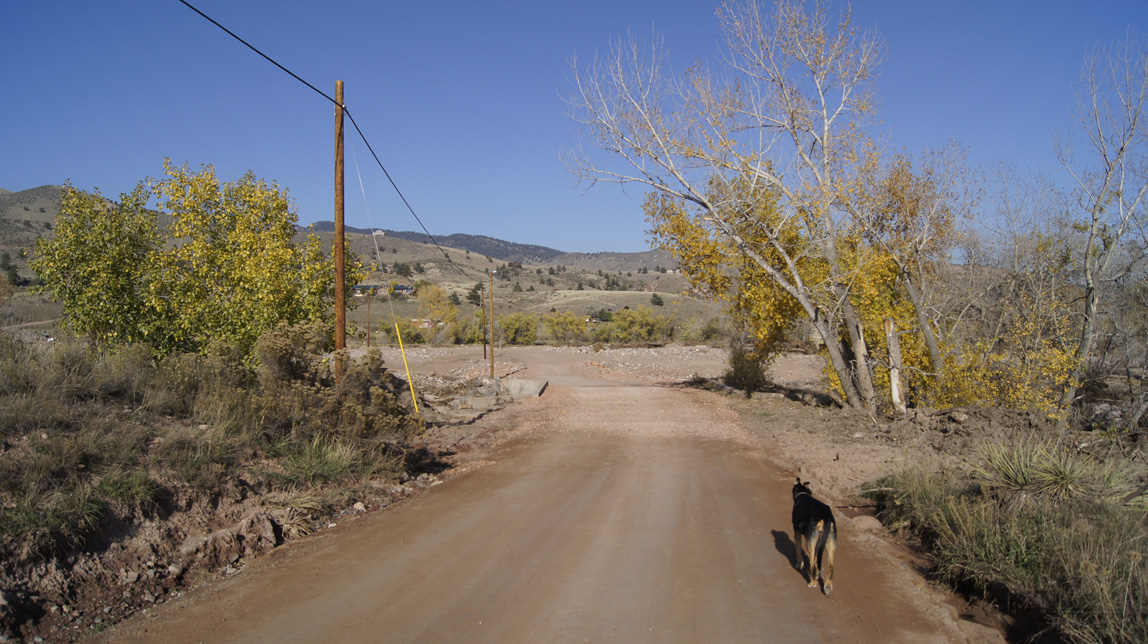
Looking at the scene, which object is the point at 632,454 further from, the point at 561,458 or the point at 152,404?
the point at 152,404

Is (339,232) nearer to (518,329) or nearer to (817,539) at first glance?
(817,539)

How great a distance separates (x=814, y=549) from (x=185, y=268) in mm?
14195

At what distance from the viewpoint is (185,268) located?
14.6m

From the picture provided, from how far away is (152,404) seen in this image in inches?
361

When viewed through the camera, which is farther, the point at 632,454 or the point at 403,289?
the point at 403,289

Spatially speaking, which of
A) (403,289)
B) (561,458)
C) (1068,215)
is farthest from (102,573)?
(403,289)

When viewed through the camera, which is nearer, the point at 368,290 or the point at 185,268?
the point at 185,268

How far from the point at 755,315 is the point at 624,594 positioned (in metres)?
15.0

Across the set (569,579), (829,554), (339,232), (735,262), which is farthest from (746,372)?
(569,579)

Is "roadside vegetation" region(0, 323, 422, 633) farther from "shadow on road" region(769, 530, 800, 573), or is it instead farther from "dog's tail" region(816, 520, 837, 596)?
"dog's tail" region(816, 520, 837, 596)

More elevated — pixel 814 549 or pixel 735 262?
pixel 735 262

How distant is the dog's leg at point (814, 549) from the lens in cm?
585

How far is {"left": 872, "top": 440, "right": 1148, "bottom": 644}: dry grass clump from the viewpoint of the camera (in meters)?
4.49

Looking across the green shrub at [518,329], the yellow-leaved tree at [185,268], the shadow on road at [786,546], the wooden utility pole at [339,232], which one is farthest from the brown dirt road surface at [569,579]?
the green shrub at [518,329]
